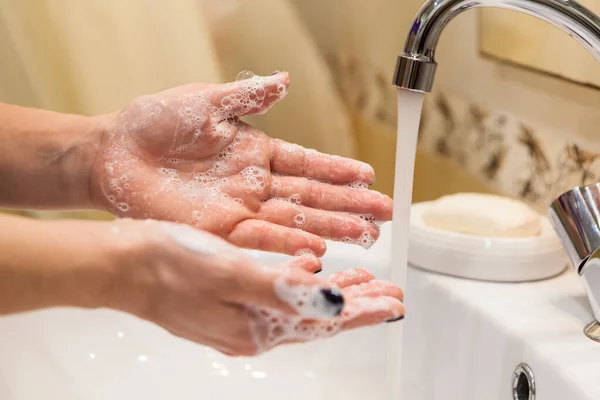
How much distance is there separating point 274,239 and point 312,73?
1.68 feet

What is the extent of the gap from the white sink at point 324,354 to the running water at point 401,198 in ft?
0.07

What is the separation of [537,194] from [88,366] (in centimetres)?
53

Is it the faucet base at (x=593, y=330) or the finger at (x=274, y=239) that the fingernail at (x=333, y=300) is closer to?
the finger at (x=274, y=239)

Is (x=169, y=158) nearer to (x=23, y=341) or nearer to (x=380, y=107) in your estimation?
A: (x=23, y=341)

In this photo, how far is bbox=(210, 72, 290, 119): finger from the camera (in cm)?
53

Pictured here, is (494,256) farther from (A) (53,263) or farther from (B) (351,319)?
(A) (53,263)

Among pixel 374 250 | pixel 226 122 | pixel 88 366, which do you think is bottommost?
pixel 88 366

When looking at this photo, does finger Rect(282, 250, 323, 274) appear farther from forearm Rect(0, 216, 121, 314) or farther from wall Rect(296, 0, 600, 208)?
wall Rect(296, 0, 600, 208)

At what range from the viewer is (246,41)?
2.71 ft

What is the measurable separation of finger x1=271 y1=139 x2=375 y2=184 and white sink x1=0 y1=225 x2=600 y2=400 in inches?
3.8

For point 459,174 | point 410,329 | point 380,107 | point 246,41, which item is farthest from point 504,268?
point 380,107

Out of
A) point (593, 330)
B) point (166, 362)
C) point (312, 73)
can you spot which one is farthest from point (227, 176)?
point (312, 73)

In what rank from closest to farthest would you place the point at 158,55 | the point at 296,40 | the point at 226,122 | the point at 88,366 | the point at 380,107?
the point at 226,122 < the point at 88,366 < the point at 158,55 < the point at 296,40 < the point at 380,107

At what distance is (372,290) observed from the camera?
0.43 m
